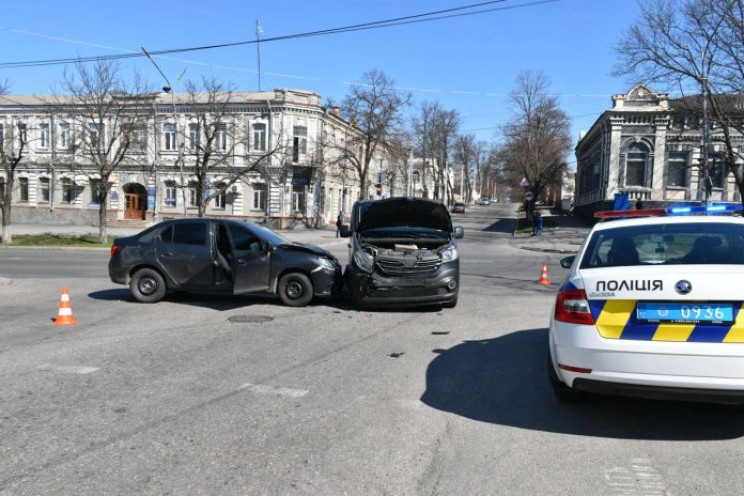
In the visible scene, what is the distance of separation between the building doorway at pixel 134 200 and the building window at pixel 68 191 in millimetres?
4496

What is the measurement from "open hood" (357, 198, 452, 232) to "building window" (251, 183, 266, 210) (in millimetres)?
33304

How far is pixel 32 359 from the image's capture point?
6.76m

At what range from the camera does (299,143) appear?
43.5m

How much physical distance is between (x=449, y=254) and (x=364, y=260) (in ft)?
4.68

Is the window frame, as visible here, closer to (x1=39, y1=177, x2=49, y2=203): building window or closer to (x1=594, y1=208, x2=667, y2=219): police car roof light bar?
(x1=39, y1=177, x2=49, y2=203): building window

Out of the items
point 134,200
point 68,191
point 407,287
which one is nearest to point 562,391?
point 407,287

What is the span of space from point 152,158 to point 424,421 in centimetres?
4440

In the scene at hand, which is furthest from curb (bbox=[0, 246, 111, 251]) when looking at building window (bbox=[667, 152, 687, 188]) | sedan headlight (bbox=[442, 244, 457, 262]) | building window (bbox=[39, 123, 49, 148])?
building window (bbox=[667, 152, 687, 188])

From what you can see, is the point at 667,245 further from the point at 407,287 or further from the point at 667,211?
the point at 407,287

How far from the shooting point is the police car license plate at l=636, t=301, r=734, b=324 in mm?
4102

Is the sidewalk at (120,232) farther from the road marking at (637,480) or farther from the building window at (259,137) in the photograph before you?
the road marking at (637,480)

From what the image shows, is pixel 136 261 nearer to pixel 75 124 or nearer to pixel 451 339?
pixel 451 339

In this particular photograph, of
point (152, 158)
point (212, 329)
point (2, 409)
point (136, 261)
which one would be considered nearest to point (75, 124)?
point (152, 158)

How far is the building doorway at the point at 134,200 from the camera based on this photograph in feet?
150
